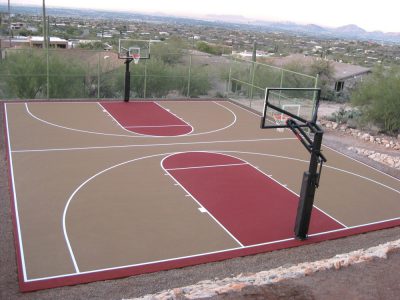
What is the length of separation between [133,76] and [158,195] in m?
12.7

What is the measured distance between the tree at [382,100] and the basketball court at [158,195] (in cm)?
507

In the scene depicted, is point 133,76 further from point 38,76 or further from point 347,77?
point 347,77

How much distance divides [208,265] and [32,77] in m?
15.6

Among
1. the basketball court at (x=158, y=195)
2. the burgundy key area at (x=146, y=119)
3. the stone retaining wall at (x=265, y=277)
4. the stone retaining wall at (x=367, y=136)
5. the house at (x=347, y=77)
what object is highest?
the stone retaining wall at (x=265, y=277)

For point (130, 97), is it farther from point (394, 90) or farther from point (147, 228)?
point (147, 228)

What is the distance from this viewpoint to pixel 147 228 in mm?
9195

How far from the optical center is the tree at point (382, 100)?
19.8 meters

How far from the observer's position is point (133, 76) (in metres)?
22.5

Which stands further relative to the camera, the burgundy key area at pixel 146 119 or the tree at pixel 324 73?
the tree at pixel 324 73

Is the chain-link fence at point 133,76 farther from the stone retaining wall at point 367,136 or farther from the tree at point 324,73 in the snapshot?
the tree at point 324,73

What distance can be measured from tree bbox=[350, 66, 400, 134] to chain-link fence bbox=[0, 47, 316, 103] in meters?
3.02

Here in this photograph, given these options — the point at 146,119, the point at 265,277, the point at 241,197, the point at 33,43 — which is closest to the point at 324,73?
Result: the point at 33,43

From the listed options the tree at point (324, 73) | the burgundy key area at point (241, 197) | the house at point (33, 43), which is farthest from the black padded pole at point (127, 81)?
the tree at point (324, 73)

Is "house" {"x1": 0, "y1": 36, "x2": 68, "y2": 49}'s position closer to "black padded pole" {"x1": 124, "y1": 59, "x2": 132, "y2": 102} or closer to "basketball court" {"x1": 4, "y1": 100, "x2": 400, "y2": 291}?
"black padded pole" {"x1": 124, "y1": 59, "x2": 132, "y2": 102}
